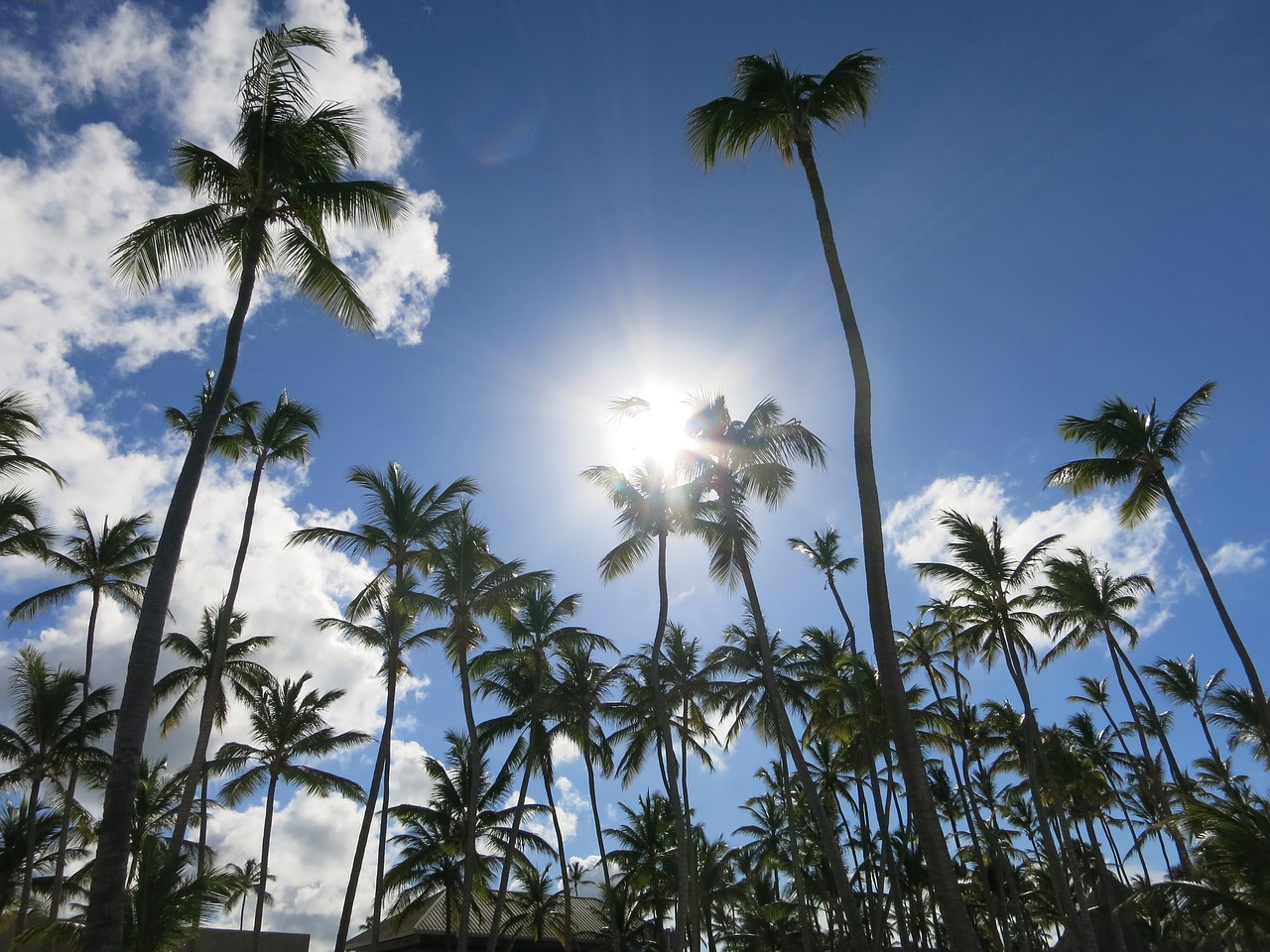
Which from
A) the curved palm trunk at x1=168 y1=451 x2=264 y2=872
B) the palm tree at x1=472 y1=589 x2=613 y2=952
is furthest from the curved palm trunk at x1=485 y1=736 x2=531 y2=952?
the curved palm trunk at x1=168 y1=451 x2=264 y2=872

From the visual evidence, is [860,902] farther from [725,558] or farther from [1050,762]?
[725,558]

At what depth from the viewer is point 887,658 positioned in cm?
1046

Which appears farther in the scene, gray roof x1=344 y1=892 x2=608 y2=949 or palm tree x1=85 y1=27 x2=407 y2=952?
gray roof x1=344 y1=892 x2=608 y2=949

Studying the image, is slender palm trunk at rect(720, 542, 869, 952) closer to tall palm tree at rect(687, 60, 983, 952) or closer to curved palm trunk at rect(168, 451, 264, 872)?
tall palm tree at rect(687, 60, 983, 952)

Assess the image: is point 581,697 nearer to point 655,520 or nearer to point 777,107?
point 655,520

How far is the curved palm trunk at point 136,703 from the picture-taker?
8281 millimetres

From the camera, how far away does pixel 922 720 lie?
29.5m

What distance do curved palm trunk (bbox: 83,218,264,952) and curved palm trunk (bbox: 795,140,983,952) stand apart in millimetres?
8498

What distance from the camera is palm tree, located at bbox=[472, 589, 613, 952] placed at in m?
28.8

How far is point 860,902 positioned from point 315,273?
4389 cm

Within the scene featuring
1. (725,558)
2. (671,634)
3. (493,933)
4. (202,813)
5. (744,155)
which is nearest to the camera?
(744,155)

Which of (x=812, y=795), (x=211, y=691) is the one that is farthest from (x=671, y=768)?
(x=211, y=691)

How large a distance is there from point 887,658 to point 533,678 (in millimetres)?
23529

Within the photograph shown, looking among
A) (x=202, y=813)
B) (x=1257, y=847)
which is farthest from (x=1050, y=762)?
(x=202, y=813)
